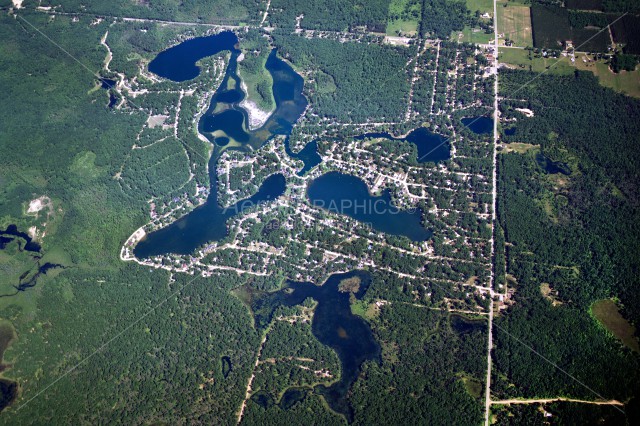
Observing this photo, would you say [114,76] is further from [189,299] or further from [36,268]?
[189,299]

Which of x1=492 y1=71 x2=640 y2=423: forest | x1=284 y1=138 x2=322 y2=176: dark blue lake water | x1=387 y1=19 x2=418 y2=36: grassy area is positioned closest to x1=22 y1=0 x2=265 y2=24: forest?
x1=387 y1=19 x2=418 y2=36: grassy area

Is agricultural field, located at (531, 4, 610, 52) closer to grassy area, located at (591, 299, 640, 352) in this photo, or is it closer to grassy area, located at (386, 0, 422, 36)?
grassy area, located at (386, 0, 422, 36)

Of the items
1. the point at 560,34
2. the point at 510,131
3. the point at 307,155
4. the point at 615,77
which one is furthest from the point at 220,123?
the point at 615,77

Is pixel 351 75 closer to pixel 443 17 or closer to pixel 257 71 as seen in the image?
pixel 257 71

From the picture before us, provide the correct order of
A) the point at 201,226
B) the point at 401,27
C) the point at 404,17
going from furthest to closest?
the point at 404,17 → the point at 401,27 → the point at 201,226

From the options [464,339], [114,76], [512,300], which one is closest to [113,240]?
[114,76]
